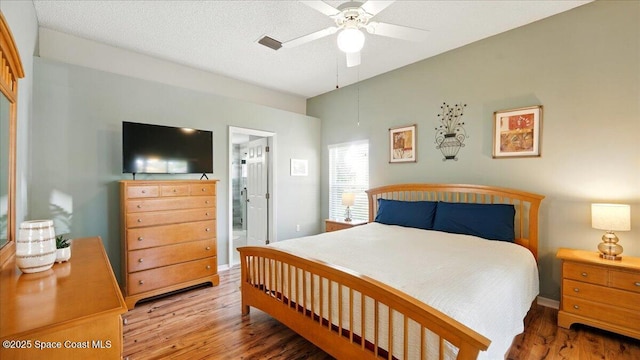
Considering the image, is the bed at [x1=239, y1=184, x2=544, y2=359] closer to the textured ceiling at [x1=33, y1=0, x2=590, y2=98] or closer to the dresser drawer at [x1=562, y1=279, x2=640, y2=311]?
the dresser drawer at [x1=562, y1=279, x2=640, y2=311]

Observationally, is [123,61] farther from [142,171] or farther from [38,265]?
[38,265]

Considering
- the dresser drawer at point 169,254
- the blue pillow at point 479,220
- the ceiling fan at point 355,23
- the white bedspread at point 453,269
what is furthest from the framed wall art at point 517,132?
the dresser drawer at point 169,254

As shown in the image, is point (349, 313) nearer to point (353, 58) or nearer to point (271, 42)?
point (353, 58)

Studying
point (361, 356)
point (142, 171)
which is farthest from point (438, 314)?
point (142, 171)

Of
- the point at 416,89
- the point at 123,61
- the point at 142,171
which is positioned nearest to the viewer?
the point at 142,171

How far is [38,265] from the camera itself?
4.38 ft

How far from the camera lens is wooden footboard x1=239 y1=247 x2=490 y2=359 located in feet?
4.34

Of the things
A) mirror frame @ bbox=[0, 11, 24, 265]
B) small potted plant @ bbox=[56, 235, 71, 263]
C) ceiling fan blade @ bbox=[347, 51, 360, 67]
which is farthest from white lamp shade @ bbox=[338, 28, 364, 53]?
small potted plant @ bbox=[56, 235, 71, 263]

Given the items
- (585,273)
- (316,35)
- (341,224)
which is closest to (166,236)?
(341,224)

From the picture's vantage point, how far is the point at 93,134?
3.05 metres

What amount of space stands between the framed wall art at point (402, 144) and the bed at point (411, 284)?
84 centimetres

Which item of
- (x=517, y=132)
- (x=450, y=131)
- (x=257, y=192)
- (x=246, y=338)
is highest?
(x=450, y=131)

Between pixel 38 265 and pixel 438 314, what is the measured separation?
192cm

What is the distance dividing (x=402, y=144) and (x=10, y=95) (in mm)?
3902
